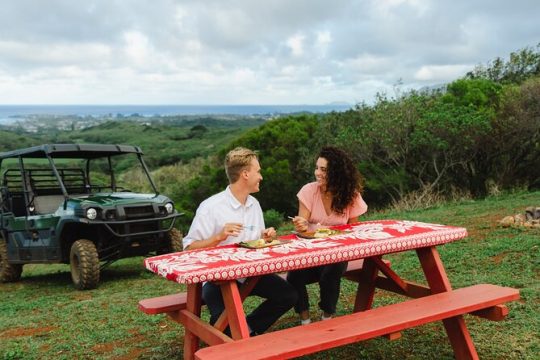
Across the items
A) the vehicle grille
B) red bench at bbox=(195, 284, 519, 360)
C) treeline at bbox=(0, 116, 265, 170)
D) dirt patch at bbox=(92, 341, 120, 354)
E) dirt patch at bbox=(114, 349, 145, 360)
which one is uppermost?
red bench at bbox=(195, 284, 519, 360)

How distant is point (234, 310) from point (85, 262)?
538cm

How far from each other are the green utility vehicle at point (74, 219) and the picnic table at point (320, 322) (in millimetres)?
4445

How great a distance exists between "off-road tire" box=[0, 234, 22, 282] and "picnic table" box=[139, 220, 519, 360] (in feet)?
22.5

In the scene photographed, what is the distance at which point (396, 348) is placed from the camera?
14.5 ft

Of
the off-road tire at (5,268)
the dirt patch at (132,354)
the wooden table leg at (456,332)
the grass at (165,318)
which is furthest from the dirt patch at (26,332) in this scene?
the off-road tire at (5,268)

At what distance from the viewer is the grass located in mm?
4422

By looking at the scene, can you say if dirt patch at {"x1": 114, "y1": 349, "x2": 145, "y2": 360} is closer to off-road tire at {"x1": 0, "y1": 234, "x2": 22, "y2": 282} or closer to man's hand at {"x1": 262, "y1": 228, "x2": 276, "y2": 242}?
man's hand at {"x1": 262, "y1": 228, "x2": 276, "y2": 242}

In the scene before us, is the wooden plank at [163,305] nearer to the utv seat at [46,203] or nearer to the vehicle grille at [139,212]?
the vehicle grille at [139,212]

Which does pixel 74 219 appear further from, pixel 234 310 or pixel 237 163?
pixel 234 310

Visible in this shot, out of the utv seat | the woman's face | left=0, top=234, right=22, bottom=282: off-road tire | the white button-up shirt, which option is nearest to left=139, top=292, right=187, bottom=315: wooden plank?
the white button-up shirt

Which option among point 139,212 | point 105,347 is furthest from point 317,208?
point 139,212

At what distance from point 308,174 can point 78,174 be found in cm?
1505

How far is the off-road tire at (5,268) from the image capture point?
32.9 feet

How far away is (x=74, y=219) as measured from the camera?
841 cm
